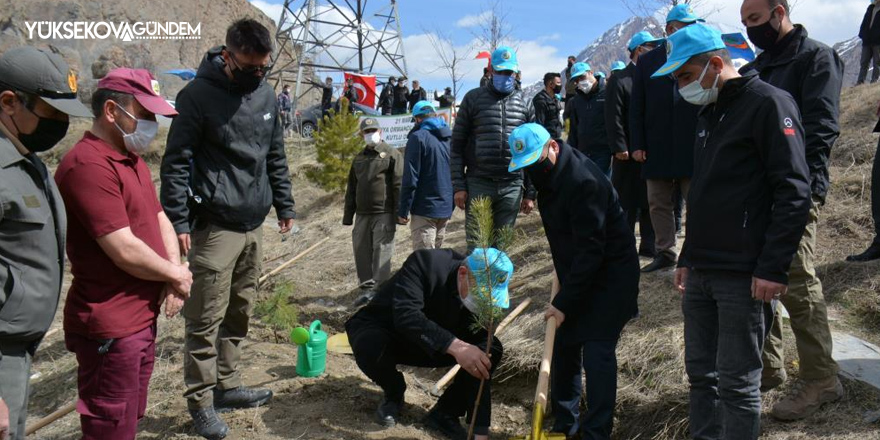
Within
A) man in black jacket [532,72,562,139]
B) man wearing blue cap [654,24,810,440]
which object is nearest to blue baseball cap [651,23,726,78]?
man wearing blue cap [654,24,810,440]

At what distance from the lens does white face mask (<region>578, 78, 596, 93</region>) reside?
6.56m

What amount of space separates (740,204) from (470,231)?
1.58 meters

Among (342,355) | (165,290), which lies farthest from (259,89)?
(342,355)

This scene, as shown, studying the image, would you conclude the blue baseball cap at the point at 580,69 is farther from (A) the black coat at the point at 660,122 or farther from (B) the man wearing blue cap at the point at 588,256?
(B) the man wearing blue cap at the point at 588,256

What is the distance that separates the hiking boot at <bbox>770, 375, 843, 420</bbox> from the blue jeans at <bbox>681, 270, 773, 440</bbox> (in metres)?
0.68

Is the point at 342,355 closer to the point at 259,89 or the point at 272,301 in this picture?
the point at 272,301

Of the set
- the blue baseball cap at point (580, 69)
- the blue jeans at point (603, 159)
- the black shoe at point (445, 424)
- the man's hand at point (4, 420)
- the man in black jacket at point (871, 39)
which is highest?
the man in black jacket at point (871, 39)

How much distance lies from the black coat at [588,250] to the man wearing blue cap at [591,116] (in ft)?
10.4

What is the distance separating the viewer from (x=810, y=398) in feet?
11.1

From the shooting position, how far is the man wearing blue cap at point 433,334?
3.60 meters

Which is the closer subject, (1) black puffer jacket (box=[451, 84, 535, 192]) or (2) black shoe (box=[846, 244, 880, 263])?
(2) black shoe (box=[846, 244, 880, 263])

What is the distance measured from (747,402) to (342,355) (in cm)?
336

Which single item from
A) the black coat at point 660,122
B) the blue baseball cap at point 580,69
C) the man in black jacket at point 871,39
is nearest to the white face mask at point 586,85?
the blue baseball cap at point 580,69

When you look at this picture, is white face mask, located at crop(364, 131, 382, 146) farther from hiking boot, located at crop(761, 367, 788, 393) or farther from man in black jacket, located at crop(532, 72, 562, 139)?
hiking boot, located at crop(761, 367, 788, 393)
